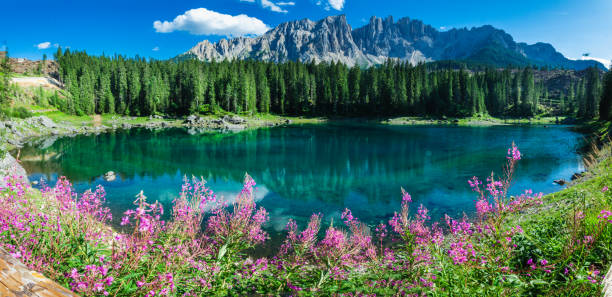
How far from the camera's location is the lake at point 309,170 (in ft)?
69.7

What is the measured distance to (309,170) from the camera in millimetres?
32188

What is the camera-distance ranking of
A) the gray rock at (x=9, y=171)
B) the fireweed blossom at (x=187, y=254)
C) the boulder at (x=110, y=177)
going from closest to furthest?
the fireweed blossom at (x=187, y=254) → the gray rock at (x=9, y=171) → the boulder at (x=110, y=177)

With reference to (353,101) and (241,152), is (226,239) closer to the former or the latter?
(241,152)

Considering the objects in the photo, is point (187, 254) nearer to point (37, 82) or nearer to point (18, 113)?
point (18, 113)

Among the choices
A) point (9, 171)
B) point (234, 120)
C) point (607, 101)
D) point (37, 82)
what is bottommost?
point (9, 171)

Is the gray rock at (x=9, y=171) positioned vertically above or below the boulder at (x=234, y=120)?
below

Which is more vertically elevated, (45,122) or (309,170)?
(45,122)

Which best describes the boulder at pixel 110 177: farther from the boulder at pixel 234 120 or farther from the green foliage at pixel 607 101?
the green foliage at pixel 607 101

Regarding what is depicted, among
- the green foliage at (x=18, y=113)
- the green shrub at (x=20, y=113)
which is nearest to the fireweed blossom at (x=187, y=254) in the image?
the green foliage at (x=18, y=113)

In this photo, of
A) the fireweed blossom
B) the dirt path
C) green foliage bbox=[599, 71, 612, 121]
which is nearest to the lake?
the fireweed blossom

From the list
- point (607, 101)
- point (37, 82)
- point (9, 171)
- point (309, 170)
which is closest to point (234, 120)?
point (309, 170)

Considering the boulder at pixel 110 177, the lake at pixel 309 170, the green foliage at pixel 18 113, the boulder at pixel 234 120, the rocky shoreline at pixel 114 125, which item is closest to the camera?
the lake at pixel 309 170

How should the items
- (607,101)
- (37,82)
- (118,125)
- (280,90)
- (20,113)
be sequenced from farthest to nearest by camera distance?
(280,90)
(37,82)
(118,125)
(607,101)
(20,113)

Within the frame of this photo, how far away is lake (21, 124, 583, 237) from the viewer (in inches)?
837
